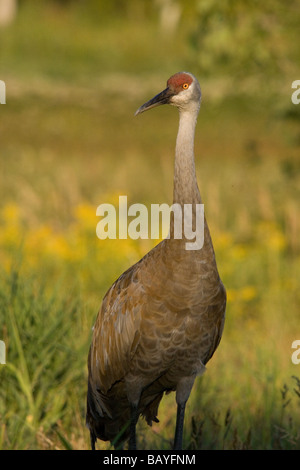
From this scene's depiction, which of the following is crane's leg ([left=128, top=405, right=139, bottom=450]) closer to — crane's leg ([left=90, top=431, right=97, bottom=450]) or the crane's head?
crane's leg ([left=90, top=431, right=97, bottom=450])

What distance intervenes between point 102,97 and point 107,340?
15404mm

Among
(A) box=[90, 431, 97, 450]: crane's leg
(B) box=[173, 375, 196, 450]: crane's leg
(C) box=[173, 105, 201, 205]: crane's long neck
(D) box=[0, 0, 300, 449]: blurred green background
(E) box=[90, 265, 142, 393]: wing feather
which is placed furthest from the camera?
(D) box=[0, 0, 300, 449]: blurred green background

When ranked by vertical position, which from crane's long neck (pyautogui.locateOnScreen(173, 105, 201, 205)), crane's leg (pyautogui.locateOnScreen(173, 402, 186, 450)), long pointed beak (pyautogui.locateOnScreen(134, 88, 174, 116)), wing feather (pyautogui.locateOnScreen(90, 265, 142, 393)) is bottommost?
crane's leg (pyautogui.locateOnScreen(173, 402, 186, 450))

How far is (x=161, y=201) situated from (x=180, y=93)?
22.0ft

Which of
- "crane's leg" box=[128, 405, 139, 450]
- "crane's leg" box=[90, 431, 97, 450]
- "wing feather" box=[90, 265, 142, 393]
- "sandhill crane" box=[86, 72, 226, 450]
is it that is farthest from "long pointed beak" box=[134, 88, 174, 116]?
"crane's leg" box=[90, 431, 97, 450]

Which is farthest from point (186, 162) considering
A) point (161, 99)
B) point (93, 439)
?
point (93, 439)

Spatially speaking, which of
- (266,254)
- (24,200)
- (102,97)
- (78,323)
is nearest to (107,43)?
(102,97)

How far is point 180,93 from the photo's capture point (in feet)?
10.3

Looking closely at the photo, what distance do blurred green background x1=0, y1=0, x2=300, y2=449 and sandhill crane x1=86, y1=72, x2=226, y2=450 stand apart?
0.95ft

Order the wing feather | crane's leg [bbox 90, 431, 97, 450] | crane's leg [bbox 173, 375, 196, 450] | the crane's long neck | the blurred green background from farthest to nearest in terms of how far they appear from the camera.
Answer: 1. the blurred green background
2. crane's leg [bbox 90, 431, 97, 450]
3. crane's leg [bbox 173, 375, 196, 450]
4. the wing feather
5. the crane's long neck

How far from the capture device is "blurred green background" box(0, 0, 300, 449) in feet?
14.0

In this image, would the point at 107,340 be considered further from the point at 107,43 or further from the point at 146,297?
the point at 107,43

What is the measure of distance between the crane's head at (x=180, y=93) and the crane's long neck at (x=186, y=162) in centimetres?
3

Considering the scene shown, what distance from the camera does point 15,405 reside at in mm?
4250
